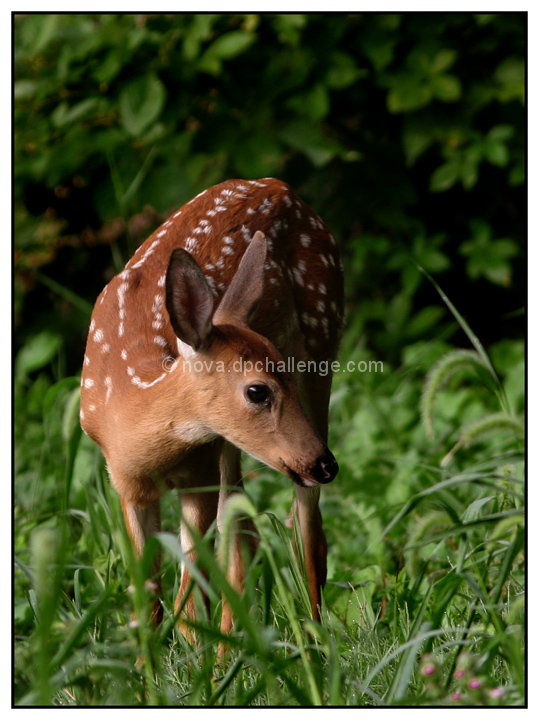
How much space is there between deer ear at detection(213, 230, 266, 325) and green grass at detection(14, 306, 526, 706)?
52cm

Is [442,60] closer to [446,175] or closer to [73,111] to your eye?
[446,175]

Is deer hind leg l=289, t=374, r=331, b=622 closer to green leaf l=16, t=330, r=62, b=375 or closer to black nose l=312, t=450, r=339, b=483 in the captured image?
black nose l=312, t=450, r=339, b=483

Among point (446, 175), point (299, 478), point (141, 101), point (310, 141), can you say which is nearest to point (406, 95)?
point (446, 175)

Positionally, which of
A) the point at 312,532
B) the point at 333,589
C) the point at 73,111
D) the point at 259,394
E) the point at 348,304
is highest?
the point at 73,111

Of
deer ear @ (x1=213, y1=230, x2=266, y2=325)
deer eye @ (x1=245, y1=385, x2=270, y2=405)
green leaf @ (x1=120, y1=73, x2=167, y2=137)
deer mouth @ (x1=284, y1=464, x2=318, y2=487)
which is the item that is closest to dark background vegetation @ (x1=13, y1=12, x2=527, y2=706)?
green leaf @ (x1=120, y1=73, x2=167, y2=137)

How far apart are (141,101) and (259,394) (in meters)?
1.62

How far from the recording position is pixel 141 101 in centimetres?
377

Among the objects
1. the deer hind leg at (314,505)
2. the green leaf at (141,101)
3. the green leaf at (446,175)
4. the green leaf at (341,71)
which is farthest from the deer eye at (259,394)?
the green leaf at (446,175)

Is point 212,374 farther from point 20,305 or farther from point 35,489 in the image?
point 20,305

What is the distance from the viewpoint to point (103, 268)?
195 inches

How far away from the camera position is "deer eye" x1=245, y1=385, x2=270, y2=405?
259 centimetres

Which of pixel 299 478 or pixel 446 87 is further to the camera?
pixel 446 87

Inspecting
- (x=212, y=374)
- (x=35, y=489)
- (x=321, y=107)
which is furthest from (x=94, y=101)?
(x=212, y=374)

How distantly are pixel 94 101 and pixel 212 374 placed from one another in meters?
1.71
